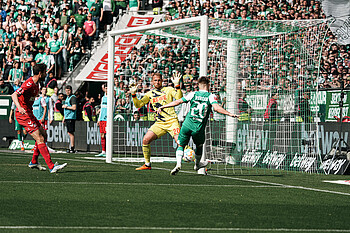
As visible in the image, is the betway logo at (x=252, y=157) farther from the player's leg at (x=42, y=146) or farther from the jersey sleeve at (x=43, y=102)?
the jersey sleeve at (x=43, y=102)

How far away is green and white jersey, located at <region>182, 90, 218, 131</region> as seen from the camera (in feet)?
39.6

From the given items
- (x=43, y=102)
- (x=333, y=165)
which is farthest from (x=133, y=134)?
(x=333, y=165)

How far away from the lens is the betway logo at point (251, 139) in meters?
16.2

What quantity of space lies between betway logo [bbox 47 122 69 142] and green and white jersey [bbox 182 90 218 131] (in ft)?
42.3

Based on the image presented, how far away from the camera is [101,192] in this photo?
926 cm

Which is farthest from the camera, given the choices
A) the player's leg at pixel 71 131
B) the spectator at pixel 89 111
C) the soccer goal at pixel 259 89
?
the spectator at pixel 89 111

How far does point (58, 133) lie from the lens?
2477 cm

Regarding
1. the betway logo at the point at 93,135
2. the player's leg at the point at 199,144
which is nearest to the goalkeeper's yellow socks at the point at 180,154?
the player's leg at the point at 199,144

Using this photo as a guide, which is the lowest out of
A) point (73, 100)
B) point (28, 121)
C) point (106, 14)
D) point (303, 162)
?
point (303, 162)

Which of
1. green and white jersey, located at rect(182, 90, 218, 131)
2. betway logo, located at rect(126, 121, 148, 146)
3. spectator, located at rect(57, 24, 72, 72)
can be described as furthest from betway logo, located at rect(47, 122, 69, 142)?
green and white jersey, located at rect(182, 90, 218, 131)

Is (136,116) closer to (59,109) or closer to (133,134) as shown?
(133,134)

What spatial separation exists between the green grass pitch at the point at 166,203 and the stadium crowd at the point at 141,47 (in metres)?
5.47

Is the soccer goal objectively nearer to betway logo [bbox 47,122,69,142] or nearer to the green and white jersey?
the green and white jersey

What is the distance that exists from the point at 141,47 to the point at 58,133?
15.1ft
